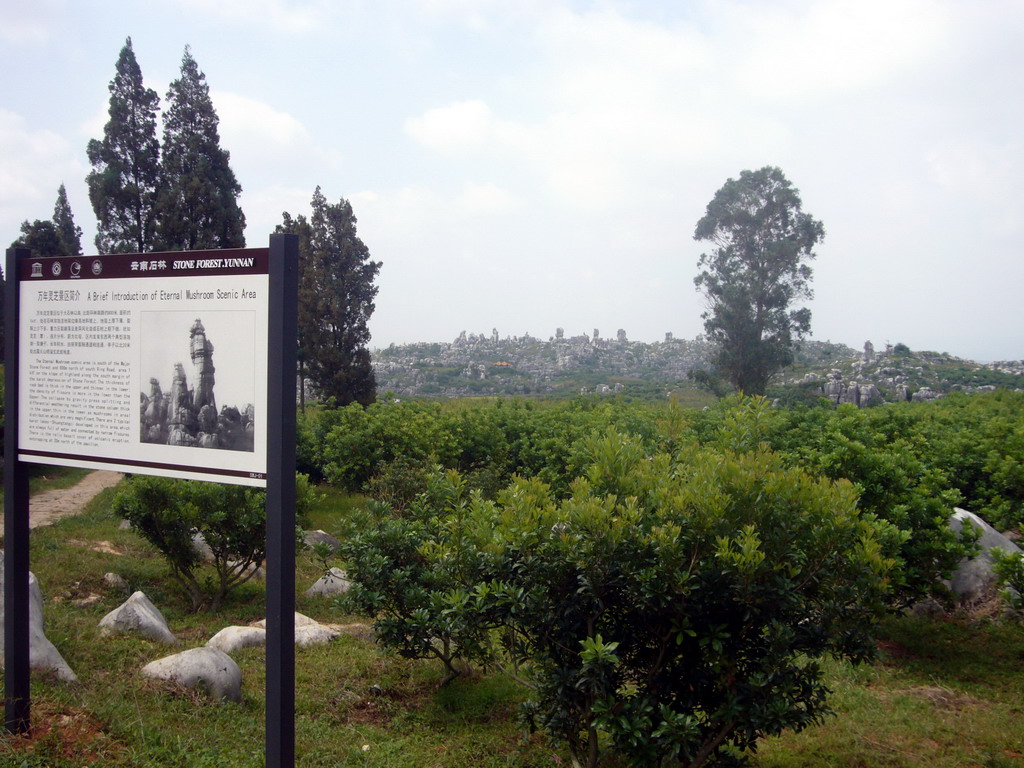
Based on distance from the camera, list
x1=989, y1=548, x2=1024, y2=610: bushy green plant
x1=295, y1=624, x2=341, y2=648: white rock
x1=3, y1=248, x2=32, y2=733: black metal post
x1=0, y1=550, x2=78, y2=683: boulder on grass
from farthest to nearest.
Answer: x1=295, y1=624, x2=341, y2=648: white rock → x1=989, y1=548, x2=1024, y2=610: bushy green plant → x1=0, y1=550, x2=78, y2=683: boulder on grass → x1=3, y1=248, x2=32, y2=733: black metal post

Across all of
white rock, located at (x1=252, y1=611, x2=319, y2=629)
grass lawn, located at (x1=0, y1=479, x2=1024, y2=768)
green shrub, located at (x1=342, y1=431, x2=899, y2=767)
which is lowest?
white rock, located at (x1=252, y1=611, x2=319, y2=629)

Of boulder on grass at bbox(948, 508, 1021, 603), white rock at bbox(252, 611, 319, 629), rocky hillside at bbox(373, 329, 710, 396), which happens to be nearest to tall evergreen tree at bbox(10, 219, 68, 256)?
rocky hillside at bbox(373, 329, 710, 396)

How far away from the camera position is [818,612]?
3.39 metres

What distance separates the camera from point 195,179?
16.8 m

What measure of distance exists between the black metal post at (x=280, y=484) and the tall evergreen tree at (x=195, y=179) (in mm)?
15450

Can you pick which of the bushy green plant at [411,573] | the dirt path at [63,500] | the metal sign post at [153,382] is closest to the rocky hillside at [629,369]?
the dirt path at [63,500]

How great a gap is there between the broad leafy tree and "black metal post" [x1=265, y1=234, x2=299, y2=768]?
76.5ft

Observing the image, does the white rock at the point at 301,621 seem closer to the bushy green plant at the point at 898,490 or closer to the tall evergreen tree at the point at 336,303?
the bushy green plant at the point at 898,490

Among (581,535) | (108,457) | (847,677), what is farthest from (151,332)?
(847,677)

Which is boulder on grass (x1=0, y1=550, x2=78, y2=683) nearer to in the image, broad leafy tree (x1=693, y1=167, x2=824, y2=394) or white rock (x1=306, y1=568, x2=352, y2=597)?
white rock (x1=306, y1=568, x2=352, y2=597)

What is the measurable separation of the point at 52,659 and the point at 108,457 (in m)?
1.95

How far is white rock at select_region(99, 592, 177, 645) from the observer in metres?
5.72

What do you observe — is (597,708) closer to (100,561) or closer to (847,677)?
(847,677)

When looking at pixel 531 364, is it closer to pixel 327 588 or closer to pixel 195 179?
pixel 195 179
